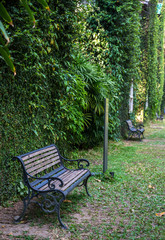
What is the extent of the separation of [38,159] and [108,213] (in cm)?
127

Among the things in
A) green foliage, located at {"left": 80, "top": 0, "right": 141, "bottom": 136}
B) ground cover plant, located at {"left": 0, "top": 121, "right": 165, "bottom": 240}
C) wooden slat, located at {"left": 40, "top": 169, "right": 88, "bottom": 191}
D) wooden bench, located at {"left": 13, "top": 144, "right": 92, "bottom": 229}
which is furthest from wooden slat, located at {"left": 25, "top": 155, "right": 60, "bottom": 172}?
green foliage, located at {"left": 80, "top": 0, "right": 141, "bottom": 136}

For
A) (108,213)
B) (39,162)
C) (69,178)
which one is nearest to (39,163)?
(39,162)

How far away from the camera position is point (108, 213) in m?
3.51

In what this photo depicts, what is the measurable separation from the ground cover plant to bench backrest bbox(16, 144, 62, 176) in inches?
22.6

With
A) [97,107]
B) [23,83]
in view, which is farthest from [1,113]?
[97,107]

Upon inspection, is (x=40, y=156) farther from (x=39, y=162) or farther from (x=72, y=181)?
(x=72, y=181)

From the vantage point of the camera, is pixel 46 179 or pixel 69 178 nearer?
pixel 46 179

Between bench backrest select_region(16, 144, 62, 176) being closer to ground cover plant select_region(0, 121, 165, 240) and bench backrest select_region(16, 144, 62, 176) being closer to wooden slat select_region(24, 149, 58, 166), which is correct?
wooden slat select_region(24, 149, 58, 166)

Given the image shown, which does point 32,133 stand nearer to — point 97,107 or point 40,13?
point 40,13

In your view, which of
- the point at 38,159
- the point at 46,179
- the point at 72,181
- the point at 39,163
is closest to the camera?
the point at 46,179

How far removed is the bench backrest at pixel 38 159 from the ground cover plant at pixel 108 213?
575mm

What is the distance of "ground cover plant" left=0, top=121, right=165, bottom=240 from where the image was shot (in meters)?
2.88

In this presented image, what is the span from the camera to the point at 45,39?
425 cm

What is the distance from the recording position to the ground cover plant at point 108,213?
2.88 metres
